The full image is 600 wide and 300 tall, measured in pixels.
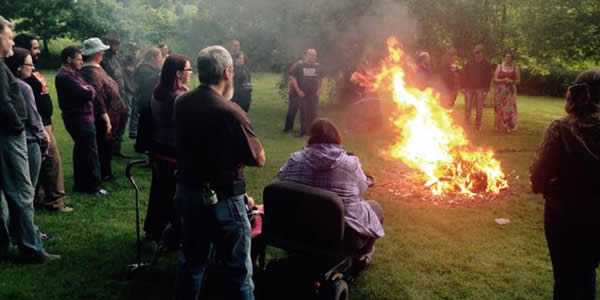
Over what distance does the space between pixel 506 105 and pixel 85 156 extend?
1056cm

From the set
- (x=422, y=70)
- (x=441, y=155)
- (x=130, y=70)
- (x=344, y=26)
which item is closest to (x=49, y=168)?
(x=441, y=155)

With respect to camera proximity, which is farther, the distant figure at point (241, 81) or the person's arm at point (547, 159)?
the distant figure at point (241, 81)

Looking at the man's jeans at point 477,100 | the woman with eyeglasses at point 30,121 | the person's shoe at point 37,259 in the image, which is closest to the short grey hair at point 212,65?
the woman with eyeglasses at point 30,121

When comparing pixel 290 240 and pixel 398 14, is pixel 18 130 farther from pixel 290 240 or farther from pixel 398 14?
pixel 398 14

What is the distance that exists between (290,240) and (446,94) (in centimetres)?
1200

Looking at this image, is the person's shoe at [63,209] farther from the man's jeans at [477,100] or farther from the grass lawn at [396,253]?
the man's jeans at [477,100]

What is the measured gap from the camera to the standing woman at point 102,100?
7.56 meters

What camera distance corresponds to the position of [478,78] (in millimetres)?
13773

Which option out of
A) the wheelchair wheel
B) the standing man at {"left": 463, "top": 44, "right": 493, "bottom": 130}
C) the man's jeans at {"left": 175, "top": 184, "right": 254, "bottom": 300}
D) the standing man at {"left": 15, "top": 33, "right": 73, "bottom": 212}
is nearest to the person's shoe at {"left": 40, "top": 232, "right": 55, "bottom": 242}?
the standing man at {"left": 15, "top": 33, "right": 73, "bottom": 212}

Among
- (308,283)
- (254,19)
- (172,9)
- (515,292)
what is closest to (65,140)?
(254,19)

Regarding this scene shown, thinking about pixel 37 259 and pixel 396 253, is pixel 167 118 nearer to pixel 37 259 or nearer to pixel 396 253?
pixel 37 259

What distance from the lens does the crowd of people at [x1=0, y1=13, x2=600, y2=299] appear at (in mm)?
3619

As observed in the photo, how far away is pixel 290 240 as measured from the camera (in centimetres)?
447

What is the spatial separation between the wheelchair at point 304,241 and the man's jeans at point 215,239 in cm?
63
